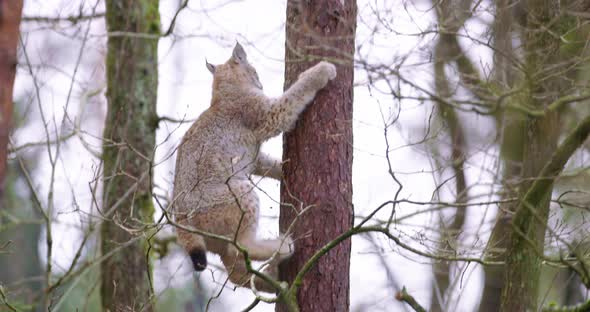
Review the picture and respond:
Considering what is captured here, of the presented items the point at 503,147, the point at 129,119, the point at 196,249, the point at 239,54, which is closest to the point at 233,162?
the point at 196,249

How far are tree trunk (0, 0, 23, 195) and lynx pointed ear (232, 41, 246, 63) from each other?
4.52 metres

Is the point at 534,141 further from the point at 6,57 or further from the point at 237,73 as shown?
the point at 6,57

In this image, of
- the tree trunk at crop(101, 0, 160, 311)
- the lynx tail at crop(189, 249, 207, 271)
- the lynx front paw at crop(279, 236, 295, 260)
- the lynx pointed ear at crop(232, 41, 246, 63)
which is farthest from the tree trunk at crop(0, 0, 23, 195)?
the tree trunk at crop(101, 0, 160, 311)

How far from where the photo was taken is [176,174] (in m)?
6.26

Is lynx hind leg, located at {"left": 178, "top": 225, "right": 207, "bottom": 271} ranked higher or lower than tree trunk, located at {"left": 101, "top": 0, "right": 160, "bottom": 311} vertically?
lower

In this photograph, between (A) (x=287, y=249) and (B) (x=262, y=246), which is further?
(B) (x=262, y=246)

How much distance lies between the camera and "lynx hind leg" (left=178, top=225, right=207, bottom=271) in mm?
5729

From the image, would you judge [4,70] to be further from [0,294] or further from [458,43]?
[458,43]

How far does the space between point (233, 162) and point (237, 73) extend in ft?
3.84

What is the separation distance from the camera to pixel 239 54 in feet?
22.6

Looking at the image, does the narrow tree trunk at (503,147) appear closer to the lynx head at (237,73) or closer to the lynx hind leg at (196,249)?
the lynx hind leg at (196,249)

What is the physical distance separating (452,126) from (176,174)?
Result: 9.24 ft

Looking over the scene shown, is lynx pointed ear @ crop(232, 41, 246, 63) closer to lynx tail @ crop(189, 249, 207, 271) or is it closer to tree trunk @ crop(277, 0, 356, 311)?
tree trunk @ crop(277, 0, 356, 311)

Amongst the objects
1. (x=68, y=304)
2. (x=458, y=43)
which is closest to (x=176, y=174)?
(x=458, y=43)
